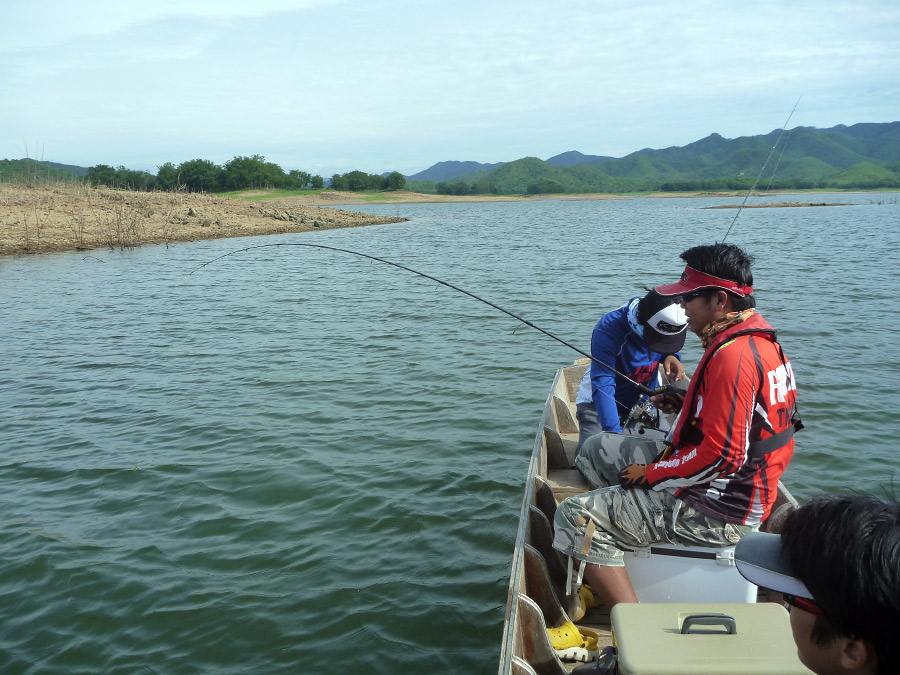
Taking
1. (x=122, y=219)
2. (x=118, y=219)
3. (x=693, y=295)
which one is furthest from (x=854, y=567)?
(x=122, y=219)

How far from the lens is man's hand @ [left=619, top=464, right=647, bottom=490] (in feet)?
11.3

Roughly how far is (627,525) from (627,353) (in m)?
1.88

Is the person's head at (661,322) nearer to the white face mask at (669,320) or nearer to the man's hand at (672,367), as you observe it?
the white face mask at (669,320)

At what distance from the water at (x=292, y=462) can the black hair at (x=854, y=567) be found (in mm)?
3587

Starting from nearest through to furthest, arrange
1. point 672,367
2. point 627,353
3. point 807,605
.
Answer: point 807,605 < point 627,353 < point 672,367

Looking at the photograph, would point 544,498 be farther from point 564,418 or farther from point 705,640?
point 705,640

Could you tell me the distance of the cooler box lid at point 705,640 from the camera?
7.97ft

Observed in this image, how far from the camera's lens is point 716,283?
3.38m

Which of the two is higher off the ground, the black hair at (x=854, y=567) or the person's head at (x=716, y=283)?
the person's head at (x=716, y=283)

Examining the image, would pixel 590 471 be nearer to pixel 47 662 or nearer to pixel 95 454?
pixel 47 662

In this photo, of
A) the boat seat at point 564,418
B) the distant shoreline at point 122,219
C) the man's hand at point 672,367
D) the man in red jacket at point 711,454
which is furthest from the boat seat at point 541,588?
the distant shoreline at point 122,219

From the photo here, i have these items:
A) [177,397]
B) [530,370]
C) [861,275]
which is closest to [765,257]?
[861,275]

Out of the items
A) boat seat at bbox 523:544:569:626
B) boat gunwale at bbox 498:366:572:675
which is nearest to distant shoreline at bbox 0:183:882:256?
boat gunwale at bbox 498:366:572:675

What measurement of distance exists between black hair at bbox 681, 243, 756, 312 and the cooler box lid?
1461mm
